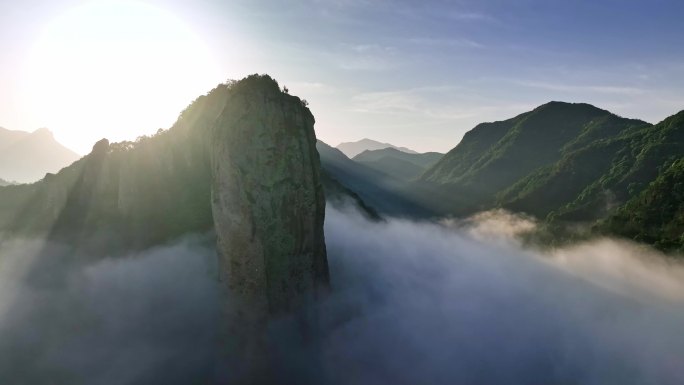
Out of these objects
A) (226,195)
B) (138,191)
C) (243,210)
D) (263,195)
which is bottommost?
(243,210)

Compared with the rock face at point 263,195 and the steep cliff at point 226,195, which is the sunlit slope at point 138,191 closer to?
the steep cliff at point 226,195

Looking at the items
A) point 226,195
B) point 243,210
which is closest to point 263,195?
point 243,210

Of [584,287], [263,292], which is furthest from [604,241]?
[263,292]

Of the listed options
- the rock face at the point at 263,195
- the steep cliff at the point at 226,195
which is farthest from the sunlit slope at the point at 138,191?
the rock face at the point at 263,195

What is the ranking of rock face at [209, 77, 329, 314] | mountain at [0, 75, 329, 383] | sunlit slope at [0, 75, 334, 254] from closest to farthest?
1. rock face at [209, 77, 329, 314]
2. mountain at [0, 75, 329, 383]
3. sunlit slope at [0, 75, 334, 254]

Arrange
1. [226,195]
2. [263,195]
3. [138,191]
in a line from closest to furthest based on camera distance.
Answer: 1. [226,195]
2. [263,195]
3. [138,191]

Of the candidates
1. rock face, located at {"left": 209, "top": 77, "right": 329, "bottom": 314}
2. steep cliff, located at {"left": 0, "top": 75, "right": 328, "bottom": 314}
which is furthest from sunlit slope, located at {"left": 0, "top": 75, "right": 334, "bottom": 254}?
rock face, located at {"left": 209, "top": 77, "right": 329, "bottom": 314}

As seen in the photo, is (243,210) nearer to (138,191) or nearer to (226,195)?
(226,195)

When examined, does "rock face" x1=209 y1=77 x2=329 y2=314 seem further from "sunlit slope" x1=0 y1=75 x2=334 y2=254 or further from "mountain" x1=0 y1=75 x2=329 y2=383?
"sunlit slope" x1=0 y1=75 x2=334 y2=254
